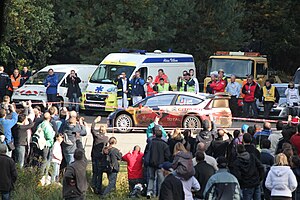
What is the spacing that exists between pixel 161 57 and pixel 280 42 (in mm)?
13324

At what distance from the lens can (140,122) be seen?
24516 millimetres

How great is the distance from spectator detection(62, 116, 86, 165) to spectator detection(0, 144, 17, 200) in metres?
3.04

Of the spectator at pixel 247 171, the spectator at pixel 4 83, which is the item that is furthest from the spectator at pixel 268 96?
the spectator at pixel 247 171

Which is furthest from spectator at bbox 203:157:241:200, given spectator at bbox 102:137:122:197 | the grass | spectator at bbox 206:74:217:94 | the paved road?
spectator at bbox 206:74:217:94

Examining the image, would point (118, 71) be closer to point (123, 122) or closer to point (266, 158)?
point (123, 122)

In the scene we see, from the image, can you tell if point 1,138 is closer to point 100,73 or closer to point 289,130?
A: point 289,130

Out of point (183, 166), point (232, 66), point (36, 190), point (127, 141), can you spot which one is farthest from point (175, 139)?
point (232, 66)

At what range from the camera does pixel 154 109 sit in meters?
24.4

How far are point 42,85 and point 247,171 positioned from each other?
1964cm

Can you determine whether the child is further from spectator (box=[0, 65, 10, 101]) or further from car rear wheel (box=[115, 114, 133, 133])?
spectator (box=[0, 65, 10, 101])

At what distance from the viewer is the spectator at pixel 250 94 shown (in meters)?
27.9

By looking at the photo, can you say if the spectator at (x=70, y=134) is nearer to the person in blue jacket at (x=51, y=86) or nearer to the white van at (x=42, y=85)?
the person in blue jacket at (x=51, y=86)

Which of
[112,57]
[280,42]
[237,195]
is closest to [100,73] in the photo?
[112,57]

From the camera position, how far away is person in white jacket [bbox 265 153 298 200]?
10.8m
